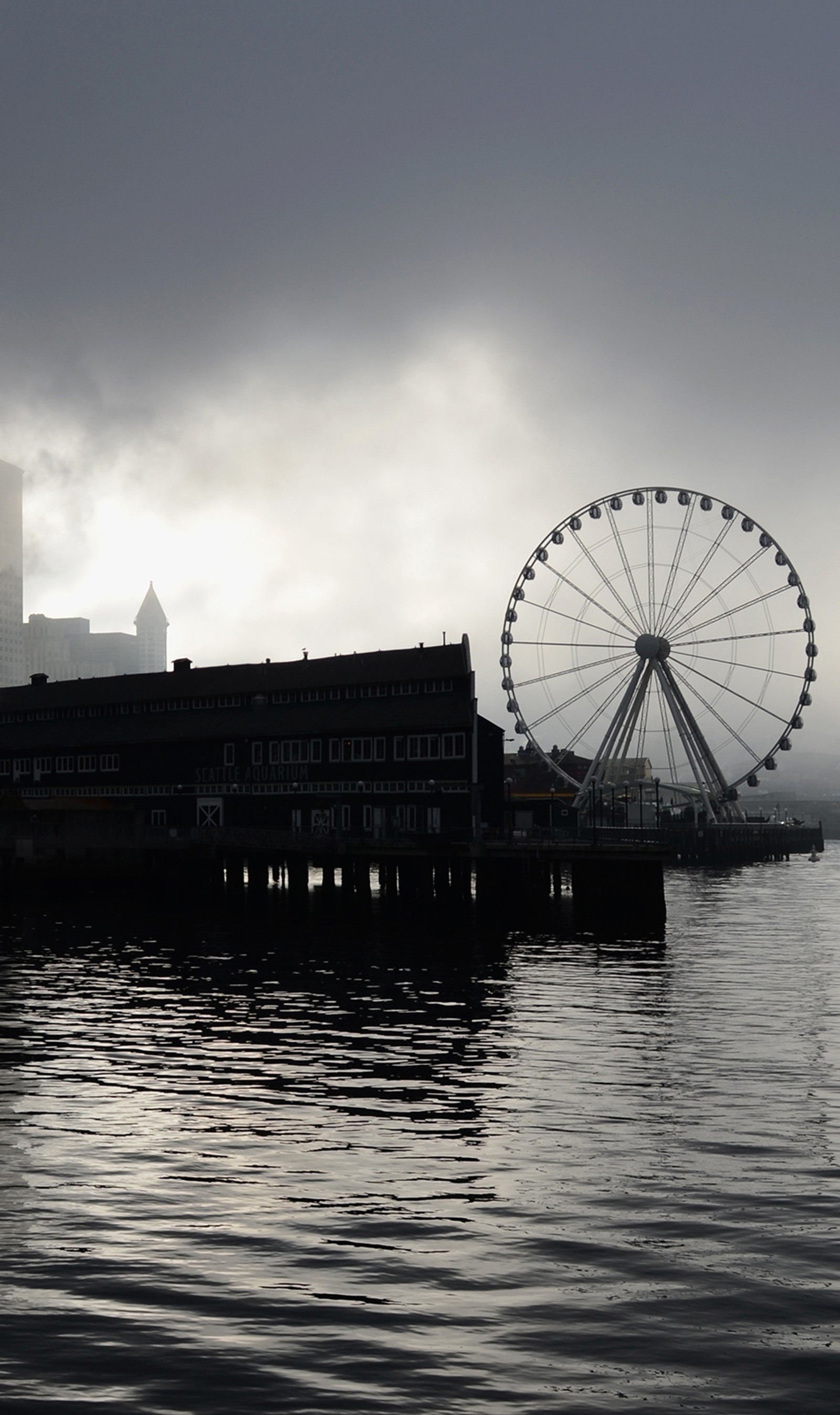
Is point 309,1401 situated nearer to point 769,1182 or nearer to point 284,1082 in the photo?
point 769,1182

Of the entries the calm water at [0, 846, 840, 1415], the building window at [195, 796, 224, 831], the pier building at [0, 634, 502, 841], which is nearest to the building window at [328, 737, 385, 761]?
the pier building at [0, 634, 502, 841]

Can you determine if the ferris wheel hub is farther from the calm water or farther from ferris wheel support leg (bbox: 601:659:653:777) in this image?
the calm water

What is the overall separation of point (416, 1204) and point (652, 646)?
272 feet

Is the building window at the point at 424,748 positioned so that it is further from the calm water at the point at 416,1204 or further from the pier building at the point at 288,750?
the calm water at the point at 416,1204

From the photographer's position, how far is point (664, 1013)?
3130 centimetres

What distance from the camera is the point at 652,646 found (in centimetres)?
9612

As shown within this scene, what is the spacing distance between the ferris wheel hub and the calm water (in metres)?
64.7

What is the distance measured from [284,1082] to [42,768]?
251 ft

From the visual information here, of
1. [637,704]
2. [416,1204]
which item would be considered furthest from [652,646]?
[416,1204]

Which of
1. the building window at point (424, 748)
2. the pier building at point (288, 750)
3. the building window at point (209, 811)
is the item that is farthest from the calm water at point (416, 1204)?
the building window at point (209, 811)

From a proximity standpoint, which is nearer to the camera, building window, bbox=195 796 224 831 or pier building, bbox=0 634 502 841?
pier building, bbox=0 634 502 841

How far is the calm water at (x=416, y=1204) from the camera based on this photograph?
36.4 feet

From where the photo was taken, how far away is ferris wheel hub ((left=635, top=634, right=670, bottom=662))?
96.0m

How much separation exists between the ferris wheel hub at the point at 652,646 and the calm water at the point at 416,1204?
212ft
